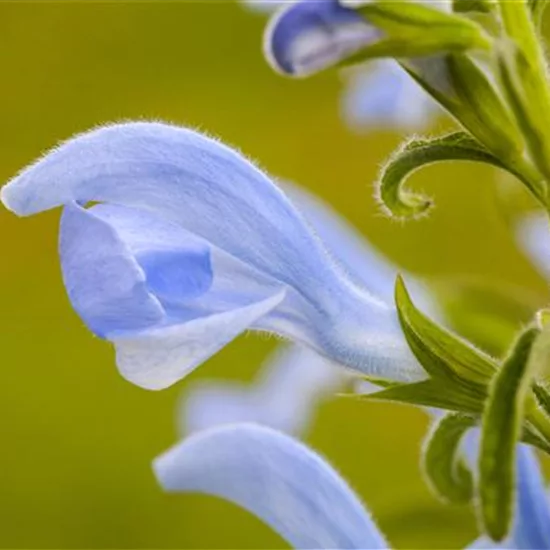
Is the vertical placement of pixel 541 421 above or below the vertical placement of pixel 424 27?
below

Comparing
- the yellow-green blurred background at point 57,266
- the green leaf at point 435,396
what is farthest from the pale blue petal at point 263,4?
the yellow-green blurred background at point 57,266

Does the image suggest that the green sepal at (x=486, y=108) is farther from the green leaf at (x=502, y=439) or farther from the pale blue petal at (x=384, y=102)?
the pale blue petal at (x=384, y=102)

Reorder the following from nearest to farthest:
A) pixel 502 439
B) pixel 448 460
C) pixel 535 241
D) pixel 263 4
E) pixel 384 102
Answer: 1. pixel 502 439
2. pixel 448 460
3. pixel 263 4
4. pixel 535 241
5. pixel 384 102

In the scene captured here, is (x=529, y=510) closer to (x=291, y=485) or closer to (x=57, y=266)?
(x=291, y=485)

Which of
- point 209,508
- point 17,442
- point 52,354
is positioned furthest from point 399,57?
point 52,354

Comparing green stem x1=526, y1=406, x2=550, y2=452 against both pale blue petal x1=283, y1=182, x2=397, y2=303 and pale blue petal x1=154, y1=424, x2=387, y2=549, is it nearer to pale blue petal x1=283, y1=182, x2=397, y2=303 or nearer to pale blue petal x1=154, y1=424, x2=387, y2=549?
pale blue petal x1=154, y1=424, x2=387, y2=549

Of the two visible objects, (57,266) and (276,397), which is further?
(57,266)

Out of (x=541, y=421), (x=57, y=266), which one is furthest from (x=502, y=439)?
(x=57, y=266)
